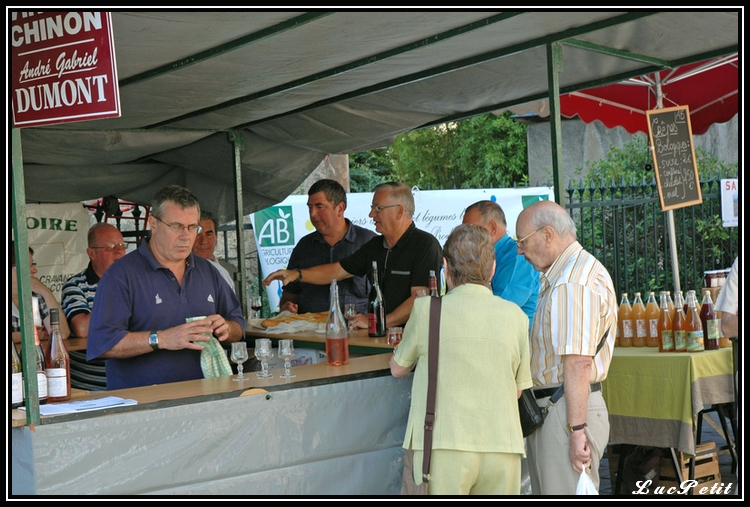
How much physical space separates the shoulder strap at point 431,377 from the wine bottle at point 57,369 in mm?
1341

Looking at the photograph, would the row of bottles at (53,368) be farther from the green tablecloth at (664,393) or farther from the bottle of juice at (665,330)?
the bottle of juice at (665,330)

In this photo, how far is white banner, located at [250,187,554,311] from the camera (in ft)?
31.2

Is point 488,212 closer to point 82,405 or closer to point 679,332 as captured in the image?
point 679,332

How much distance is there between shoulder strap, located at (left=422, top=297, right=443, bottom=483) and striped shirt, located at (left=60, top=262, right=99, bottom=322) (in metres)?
3.67

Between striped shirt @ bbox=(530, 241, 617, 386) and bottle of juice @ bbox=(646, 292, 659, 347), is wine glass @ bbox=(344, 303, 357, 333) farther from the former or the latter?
bottle of juice @ bbox=(646, 292, 659, 347)

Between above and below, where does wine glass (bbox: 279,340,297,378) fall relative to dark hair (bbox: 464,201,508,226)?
below

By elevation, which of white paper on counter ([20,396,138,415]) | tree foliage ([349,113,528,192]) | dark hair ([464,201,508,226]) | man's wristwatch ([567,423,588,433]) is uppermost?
tree foliage ([349,113,528,192])

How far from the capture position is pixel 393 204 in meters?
4.95

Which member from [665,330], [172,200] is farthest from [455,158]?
[172,200]

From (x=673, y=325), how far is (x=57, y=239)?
19.5ft

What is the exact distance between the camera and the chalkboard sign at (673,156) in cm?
633

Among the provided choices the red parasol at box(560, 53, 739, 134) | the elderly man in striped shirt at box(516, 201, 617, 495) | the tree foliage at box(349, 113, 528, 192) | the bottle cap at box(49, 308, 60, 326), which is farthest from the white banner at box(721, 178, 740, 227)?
the bottle cap at box(49, 308, 60, 326)
